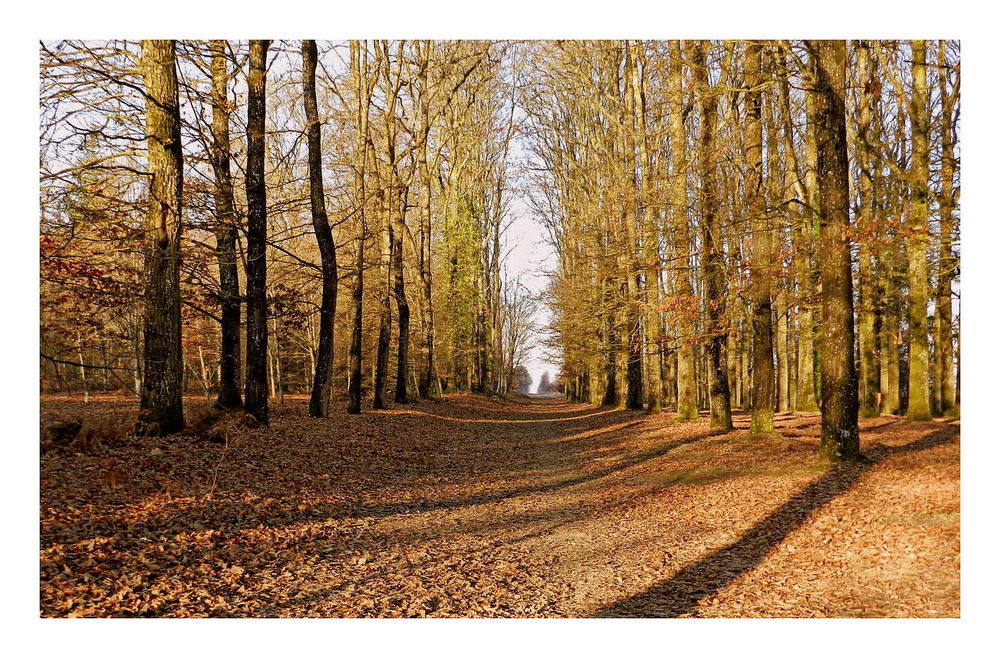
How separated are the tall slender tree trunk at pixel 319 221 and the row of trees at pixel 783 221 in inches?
247

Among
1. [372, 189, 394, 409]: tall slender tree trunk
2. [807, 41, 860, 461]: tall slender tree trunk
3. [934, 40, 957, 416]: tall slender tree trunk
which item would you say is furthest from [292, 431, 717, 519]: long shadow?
[372, 189, 394, 409]: tall slender tree trunk

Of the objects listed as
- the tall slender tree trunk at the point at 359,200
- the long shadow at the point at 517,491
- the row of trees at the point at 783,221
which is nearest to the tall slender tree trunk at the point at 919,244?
the row of trees at the point at 783,221

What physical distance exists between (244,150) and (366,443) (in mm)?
6555

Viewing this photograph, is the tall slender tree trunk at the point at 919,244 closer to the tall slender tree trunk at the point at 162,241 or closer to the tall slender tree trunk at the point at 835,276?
the tall slender tree trunk at the point at 835,276

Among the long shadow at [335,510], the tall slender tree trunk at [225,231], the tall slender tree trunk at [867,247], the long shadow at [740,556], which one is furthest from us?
the tall slender tree trunk at [225,231]

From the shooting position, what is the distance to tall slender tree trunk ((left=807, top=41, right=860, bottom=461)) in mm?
8562

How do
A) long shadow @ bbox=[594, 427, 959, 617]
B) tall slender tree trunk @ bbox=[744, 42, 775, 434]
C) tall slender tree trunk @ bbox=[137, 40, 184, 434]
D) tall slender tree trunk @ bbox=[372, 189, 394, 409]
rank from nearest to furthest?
1. long shadow @ bbox=[594, 427, 959, 617]
2. tall slender tree trunk @ bbox=[137, 40, 184, 434]
3. tall slender tree trunk @ bbox=[744, 42, 775, 434]
4. tall slender tree trunk @ bbox=[372, 189, 394, 409]

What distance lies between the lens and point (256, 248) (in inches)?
468

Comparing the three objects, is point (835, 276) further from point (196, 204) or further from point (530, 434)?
point (530, 434)

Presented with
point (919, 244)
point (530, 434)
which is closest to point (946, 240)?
point (919, 244)

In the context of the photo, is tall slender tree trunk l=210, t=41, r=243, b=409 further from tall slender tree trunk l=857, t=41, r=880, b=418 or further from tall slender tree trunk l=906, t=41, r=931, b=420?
tall slender tree trunk l=906, t=41, r=931, b=420

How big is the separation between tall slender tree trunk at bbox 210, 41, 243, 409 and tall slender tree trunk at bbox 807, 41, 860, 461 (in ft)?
29.2

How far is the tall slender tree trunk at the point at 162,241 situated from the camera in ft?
29.0

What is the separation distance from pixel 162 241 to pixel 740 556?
343 inches
